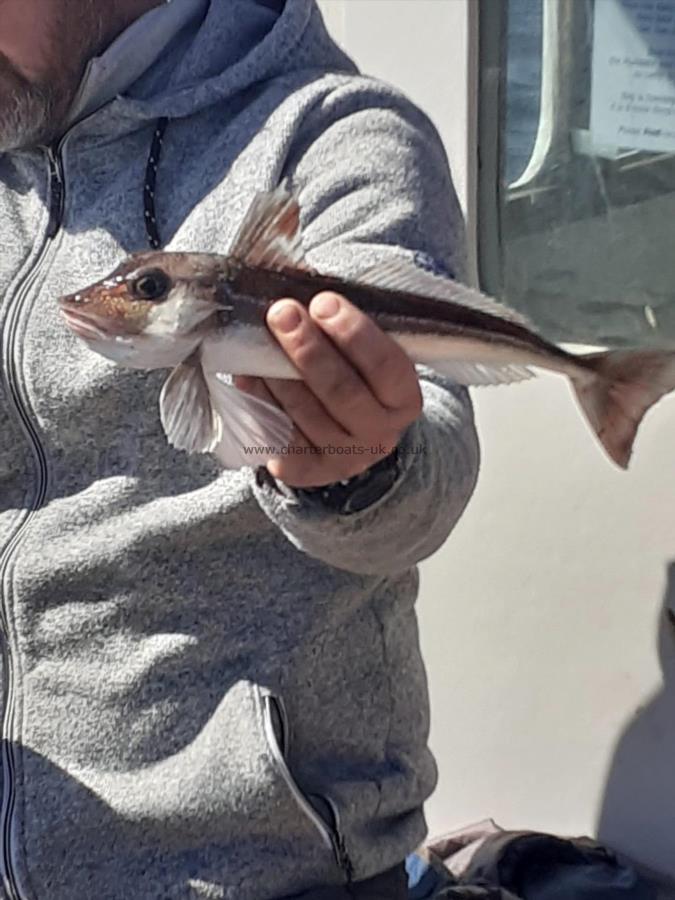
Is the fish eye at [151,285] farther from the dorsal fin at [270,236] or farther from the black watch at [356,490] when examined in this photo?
the black watch at [356,490]

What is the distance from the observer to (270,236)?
1.38 m

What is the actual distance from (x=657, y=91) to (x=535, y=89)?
22cm

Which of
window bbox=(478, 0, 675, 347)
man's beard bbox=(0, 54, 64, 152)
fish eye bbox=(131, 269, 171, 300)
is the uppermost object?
fish eye bbox=(131, 269, 171, 300)

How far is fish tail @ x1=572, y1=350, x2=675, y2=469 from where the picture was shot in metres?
1.54

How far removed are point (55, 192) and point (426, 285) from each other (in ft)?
2.42

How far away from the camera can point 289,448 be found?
1462 millimetres

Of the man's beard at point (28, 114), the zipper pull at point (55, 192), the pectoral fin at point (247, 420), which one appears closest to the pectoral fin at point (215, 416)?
the pectoral fin at point (247, 420)

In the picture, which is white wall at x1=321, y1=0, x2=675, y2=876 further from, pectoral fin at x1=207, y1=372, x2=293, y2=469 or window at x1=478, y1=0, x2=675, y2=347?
pectoral fin at x1=207, y1=372, x2=293, y2=469

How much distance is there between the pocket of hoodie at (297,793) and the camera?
1752 millimetres

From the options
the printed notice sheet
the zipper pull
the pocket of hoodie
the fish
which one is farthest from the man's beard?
the printed notice sheet

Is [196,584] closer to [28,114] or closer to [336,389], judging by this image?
[336,389]

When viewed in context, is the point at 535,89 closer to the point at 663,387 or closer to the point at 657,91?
the point at 657,91

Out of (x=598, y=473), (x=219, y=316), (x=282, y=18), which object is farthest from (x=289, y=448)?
(x=598, y=473)

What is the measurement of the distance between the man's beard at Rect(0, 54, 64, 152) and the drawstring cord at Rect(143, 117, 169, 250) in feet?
0.54
